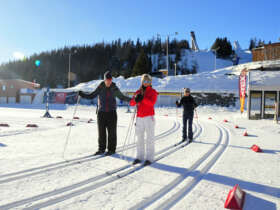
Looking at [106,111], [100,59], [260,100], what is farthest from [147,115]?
[100,59]

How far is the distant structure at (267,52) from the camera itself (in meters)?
27.4

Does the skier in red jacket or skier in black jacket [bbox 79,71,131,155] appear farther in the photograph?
skier in black jacket [bbox 79,71,131,155]

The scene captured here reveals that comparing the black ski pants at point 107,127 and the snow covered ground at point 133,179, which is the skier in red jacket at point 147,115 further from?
the black ski pants at point 107,127

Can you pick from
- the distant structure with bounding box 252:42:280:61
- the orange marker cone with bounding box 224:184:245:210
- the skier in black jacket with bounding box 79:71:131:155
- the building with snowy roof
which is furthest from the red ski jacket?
the distant structure with bounding box 252:42:280:61

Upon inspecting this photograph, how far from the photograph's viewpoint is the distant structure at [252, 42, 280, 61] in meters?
27.4

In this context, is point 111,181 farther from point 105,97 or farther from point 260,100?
point 260,100

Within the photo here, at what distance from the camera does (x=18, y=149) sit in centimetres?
512

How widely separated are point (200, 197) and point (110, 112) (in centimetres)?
273

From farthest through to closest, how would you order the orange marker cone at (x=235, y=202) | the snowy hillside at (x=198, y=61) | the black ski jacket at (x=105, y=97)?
the snowy hillside at (x=198, y=61)
the black ski jacket at (x=105, y=97)
the orange marker cone at (x=235, y=202)

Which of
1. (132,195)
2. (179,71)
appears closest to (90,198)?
(132,195)

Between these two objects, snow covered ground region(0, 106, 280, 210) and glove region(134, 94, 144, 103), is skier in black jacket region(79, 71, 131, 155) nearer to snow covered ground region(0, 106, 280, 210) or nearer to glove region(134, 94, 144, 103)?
snow covered ground region(0, 106, 280, 210)

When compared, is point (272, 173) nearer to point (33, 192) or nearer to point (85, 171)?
point (85, 171)

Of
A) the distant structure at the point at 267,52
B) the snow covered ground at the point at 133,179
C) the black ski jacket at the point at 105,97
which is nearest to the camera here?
the snow covered ground at the point at 133,179

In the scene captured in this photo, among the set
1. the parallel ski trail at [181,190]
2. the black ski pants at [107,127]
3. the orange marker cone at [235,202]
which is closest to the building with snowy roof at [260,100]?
the parallel ski trail at [181,190]
